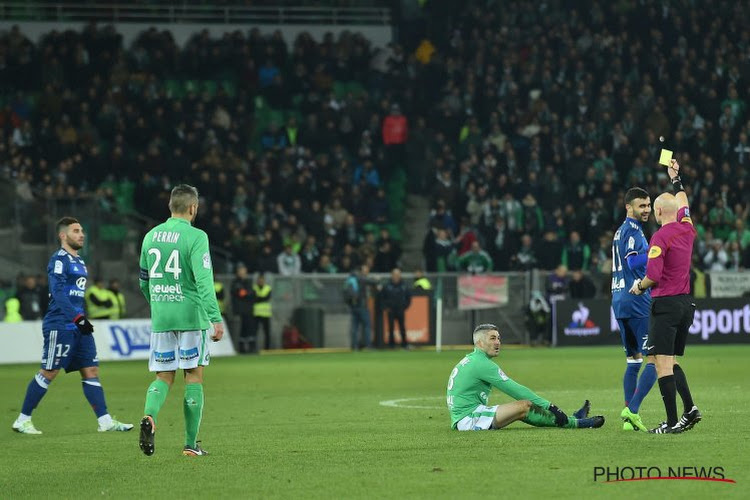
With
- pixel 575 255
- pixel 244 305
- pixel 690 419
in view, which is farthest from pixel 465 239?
pixel 690 419

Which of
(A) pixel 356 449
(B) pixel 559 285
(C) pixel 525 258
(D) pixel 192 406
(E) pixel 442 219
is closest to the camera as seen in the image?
(D) pixel 192 406

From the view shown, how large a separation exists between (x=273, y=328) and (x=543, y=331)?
707 centimetres

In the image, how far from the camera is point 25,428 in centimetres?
1476

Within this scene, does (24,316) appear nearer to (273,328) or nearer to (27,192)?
(27,192)

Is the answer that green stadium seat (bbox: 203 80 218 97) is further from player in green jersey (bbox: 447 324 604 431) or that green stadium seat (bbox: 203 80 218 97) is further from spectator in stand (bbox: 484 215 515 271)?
player in green jersey (bbox: 447 324 604 431)

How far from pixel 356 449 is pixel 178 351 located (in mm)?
1821

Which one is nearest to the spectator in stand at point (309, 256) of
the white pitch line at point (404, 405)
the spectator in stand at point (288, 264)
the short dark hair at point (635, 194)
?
the spectator in stand at point (288, 264)

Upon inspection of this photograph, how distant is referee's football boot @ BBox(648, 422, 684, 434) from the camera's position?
12.7 meters

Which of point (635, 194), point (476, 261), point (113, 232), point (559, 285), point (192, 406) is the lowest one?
point (192, 406)

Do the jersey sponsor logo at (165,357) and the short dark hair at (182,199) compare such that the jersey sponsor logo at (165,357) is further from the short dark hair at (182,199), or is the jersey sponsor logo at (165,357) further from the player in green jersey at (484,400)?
the player in green jersey at (484,400)

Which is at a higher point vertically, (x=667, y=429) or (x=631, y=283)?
(x=631, y=283)

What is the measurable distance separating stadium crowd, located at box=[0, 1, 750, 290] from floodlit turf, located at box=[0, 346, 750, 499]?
14989 millimetres

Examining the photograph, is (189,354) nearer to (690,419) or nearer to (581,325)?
(690,419)

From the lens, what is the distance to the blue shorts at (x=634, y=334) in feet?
46.5
